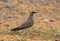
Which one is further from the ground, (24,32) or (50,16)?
(24,32)

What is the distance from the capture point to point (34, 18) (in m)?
16.0

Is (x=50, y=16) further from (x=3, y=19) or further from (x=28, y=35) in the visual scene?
(x=28, y=35)

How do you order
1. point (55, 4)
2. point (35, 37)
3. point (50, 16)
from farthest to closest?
point (55, 4) → point (50, 16) → point (35, 37)

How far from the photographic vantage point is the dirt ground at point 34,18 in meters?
10.7

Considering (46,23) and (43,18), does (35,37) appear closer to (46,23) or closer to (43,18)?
(46,23)

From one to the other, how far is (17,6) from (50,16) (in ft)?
7.35

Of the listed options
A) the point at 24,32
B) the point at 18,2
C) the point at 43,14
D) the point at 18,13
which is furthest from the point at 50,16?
the point at 24,32

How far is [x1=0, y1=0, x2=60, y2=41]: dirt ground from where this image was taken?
1070 cm

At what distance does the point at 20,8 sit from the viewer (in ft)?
59.5

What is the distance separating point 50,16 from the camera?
17.2 metres

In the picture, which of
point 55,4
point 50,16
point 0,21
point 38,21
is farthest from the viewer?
point 55,4

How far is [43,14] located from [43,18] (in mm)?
1425

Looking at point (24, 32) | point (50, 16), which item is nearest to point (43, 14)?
point (50, 16)

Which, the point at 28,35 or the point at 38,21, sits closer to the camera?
the point at 28,35
